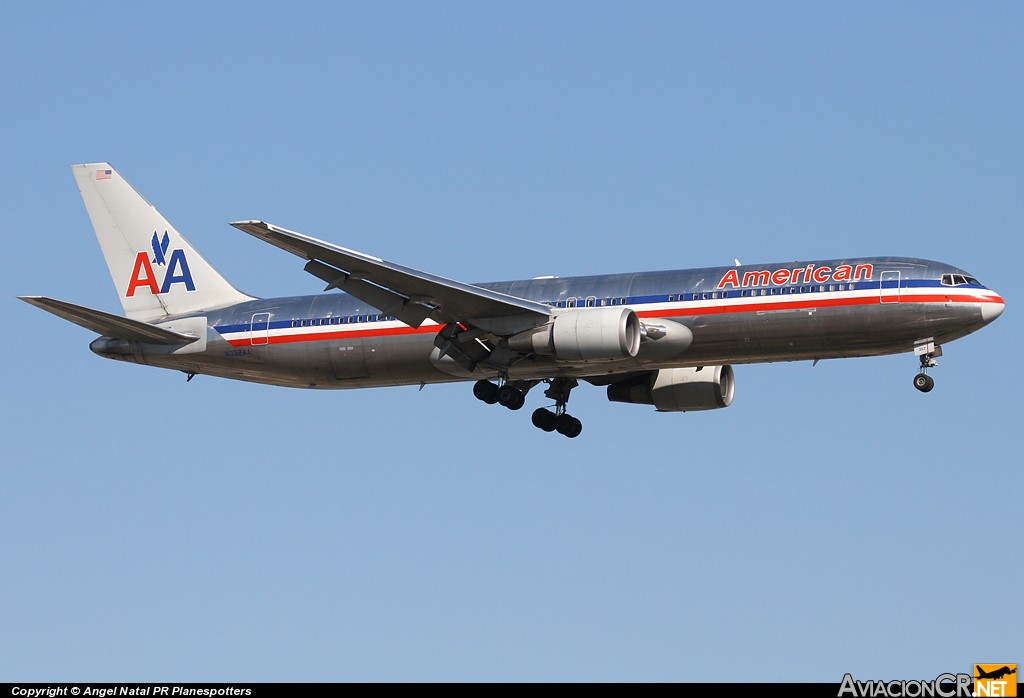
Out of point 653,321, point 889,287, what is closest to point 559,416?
point 653,321

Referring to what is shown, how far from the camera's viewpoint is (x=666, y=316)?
150 ft

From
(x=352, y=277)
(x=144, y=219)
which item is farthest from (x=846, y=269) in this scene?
(x=144, y=219)

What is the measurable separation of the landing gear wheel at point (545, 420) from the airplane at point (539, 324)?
0.15 ft

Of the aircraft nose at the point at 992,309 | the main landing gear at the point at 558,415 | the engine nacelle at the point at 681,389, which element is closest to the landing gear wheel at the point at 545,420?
the main landing gear at the point at 558,415

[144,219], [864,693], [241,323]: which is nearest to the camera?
[864,693]

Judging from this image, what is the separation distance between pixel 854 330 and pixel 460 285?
444 inches

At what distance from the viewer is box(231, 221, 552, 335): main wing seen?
143ft

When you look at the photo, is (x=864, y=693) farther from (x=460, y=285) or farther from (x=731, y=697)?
(x=460, y=285)

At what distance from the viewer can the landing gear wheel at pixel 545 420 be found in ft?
171

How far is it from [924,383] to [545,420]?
510 inches

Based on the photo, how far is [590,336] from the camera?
44938 mm

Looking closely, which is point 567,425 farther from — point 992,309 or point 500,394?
point 992,309

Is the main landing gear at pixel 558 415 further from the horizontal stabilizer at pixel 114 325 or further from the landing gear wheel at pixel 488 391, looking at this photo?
the horizontal stabilizer at pixel 114 325

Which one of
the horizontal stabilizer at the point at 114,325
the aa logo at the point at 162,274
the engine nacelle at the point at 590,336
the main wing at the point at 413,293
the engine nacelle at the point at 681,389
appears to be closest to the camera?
the main wing at the point at 413,293
